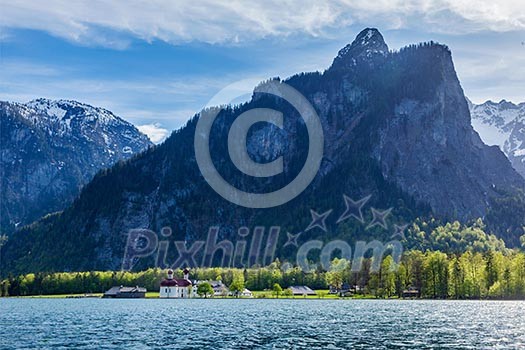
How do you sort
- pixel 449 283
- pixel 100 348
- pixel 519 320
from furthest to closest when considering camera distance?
1. pixel 449 283
2. pixel 519 320
3. pixel 100 348

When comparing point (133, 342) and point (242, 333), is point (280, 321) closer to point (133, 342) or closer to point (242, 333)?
point (242, 333)

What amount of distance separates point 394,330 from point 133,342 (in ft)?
→ 117

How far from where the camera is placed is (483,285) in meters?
192

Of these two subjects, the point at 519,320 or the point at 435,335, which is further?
the point at 519,320

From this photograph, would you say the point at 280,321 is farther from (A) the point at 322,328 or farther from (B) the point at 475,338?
(B) the point at 475,338

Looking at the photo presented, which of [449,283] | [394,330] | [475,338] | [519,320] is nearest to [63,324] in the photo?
[394,330]

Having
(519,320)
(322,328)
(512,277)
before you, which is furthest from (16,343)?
(512,277)

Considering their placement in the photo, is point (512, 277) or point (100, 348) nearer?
point (100, 348)

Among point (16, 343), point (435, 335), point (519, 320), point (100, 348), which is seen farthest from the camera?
point (519, 320)

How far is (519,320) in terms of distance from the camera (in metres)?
105

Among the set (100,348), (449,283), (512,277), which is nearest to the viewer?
(100,348)

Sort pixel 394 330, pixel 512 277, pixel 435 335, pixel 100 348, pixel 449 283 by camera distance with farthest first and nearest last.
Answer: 1. pixel 449 283
2. pixel 512 277
3. pixel 394 330
4. pixel 435 335
5. pixel 100 348

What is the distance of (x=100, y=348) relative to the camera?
71.6 m

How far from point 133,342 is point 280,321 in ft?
119
